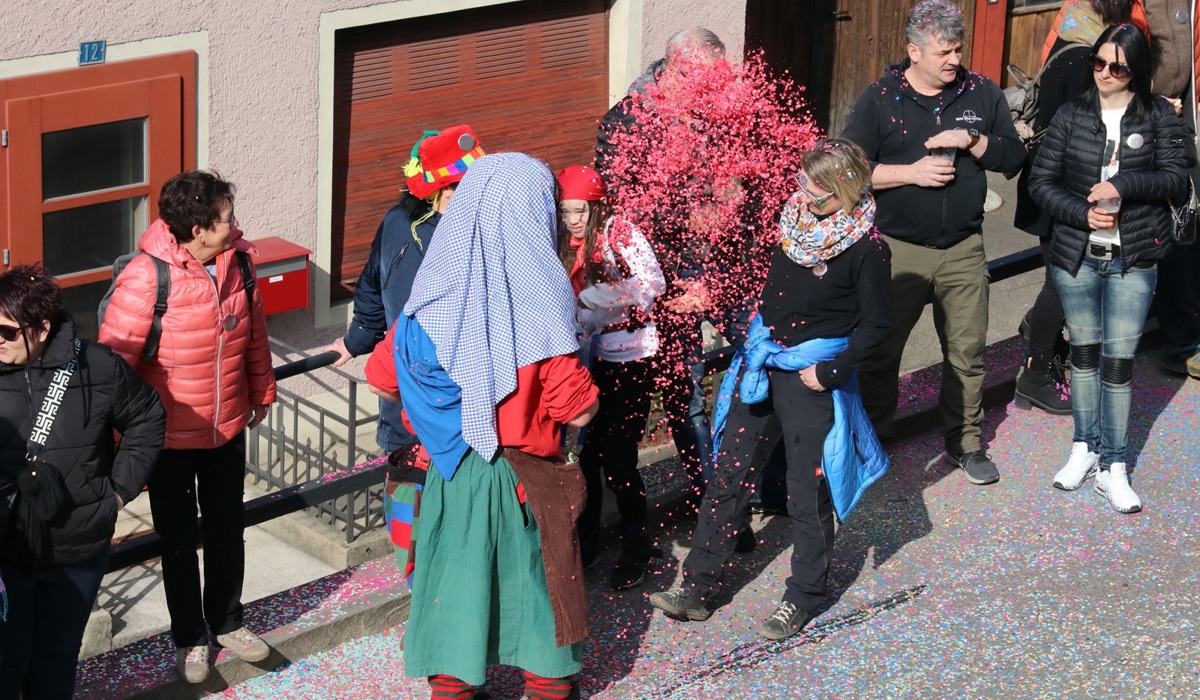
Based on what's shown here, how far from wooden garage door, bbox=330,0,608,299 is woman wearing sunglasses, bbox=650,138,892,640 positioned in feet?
13.5

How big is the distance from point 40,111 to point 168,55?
0.70 m

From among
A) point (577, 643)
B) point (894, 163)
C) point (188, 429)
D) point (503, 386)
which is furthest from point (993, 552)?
point (188, 429)

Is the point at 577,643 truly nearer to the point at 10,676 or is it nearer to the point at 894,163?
the point at 10,676

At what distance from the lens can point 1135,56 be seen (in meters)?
5.65

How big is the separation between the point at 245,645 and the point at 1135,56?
3.76 meters

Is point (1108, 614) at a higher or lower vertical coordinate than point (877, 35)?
lower

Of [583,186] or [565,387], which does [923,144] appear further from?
[565,387]

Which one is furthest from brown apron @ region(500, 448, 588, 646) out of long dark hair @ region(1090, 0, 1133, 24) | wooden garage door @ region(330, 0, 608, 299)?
wooden garage door @ region(330, 0, 608, 299)

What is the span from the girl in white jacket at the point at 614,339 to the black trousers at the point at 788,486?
29cm

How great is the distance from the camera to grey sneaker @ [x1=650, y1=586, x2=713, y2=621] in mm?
5051

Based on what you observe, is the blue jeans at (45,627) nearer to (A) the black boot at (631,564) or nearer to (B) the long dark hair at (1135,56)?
(A) the black boot at (631,564)

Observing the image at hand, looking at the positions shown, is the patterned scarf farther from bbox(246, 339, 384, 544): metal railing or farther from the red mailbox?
the red mailbox

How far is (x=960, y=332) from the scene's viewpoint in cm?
617

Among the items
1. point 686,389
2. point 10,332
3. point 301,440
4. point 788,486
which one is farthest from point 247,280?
point 301,440
